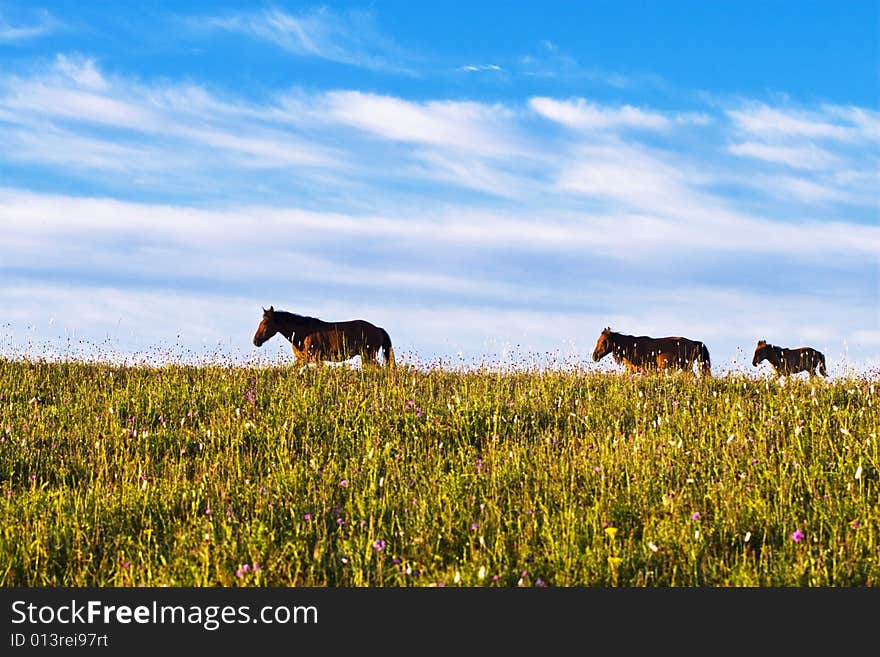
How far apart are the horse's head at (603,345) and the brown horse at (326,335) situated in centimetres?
649

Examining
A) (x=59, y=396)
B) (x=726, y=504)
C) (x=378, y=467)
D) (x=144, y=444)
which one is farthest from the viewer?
(x=59, y=396)

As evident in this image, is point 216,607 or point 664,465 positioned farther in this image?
point 664,465

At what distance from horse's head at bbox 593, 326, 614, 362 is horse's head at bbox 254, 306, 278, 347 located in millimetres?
9479

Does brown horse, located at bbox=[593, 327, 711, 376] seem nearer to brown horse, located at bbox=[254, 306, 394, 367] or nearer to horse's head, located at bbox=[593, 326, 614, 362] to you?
horse's head, located at bbox=[593, 326, 614, 362]

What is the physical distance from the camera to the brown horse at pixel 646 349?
Result: 2578cm

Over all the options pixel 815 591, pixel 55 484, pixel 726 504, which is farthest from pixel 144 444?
pixel 815 591

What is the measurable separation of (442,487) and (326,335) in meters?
15.2

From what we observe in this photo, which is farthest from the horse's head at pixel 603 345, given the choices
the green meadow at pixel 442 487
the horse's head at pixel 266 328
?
the green meadow at pixel 442 487

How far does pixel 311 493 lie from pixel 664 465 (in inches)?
139

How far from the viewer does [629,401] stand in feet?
41.9

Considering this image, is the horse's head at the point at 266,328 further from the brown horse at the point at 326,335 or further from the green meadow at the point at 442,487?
the green meadow at the point at 442,487

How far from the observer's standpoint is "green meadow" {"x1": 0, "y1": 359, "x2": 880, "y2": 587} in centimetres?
645

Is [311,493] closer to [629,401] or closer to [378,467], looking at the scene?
[378,467]

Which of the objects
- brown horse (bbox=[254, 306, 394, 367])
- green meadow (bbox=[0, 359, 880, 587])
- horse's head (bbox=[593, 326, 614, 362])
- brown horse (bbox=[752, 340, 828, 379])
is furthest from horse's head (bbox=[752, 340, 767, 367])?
green meadow (bbox=[0, 359, 880, 587])
